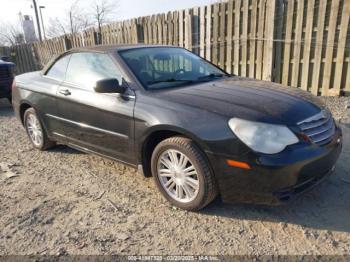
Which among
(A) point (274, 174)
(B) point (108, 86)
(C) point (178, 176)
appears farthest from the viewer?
(B) point (108, 86)

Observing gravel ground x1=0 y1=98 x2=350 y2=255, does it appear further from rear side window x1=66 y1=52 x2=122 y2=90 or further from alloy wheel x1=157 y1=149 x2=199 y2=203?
rear side window x1=66 y1=52 x2=122 y2=90

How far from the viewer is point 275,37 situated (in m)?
6.62

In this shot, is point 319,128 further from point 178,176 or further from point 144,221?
point 144,221

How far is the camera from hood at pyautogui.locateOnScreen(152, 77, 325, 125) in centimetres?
262

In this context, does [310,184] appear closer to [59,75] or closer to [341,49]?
[59,75]

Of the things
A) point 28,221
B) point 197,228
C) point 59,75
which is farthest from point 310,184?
point 59,75

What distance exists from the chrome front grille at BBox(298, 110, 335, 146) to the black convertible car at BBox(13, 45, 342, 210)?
11 millimetres

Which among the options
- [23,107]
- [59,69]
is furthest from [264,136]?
[23,107]

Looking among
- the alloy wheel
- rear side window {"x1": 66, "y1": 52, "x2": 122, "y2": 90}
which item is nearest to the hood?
the alloy wheel

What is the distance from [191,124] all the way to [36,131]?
3.14 m

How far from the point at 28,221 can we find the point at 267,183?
7.48 feet

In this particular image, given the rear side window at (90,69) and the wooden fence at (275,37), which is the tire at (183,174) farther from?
the wooden fence at (275,37)

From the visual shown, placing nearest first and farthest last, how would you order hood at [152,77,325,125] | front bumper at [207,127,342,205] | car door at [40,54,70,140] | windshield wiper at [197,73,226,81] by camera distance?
front bumper at [207,127,342,205]
hood at [152,77,325,125]
windshield wiper at [197,73,226,81]
car door at [40,54,70,140]

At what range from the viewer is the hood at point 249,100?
2619 mm
